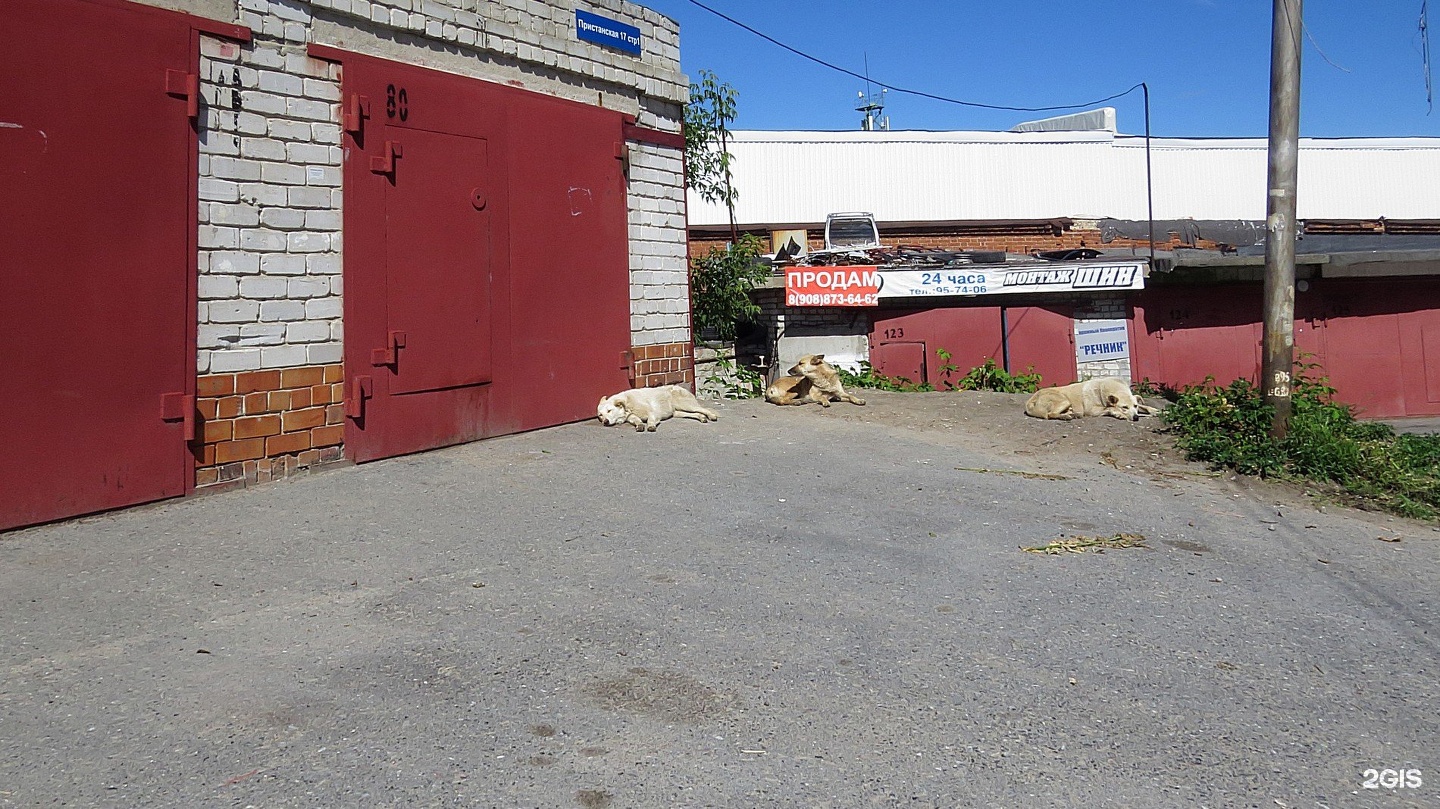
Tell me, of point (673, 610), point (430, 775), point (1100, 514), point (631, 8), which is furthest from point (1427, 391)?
point (430, 775)

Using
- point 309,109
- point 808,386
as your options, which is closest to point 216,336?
point 309,109

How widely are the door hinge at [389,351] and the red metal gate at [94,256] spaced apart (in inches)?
57.2

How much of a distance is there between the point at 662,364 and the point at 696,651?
22.8ft

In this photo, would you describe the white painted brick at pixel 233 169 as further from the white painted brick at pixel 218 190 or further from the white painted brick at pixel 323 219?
the white painted brick at pixel 323 219

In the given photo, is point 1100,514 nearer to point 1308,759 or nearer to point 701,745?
point 1308,759

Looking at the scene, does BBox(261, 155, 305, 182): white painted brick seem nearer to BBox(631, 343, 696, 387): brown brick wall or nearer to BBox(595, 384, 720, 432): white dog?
BBox(595, 384, 720, 432): white dog

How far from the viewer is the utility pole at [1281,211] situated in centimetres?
966

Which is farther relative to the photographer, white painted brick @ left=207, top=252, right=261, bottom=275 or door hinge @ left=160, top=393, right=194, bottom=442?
white painted brick @ left=207, top=252, right=261, bottom=275

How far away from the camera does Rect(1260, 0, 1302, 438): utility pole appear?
966 centimetres

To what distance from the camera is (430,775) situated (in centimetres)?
337

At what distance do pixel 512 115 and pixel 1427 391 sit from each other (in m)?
17.2

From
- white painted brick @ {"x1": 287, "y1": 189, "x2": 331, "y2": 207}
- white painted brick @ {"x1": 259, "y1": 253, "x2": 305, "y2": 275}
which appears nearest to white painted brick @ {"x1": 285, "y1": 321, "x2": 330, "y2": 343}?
white painted brick @ {"x1": 259, "y1": 253, "x2": 305, "y2": 275}

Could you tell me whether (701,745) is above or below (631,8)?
below

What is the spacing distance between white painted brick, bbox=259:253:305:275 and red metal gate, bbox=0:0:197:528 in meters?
0.57
